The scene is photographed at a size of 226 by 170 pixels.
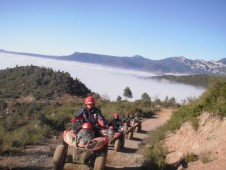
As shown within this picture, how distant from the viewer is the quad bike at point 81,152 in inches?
314

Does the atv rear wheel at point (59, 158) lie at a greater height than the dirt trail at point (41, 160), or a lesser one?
greater

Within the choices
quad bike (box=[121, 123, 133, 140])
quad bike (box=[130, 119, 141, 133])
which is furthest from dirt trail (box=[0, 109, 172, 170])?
quad bike (box=[130, 119, 141, 133])

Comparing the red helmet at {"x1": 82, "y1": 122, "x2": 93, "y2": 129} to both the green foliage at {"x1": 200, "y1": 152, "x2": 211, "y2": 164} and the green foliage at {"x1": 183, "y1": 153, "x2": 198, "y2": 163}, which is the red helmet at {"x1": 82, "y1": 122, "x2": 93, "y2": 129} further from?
the green foliage at {"x1": 200, "y1": 152, "x2": 211, "y2": 164}

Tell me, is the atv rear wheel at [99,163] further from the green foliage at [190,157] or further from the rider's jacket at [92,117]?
the green foliage at [190,157]

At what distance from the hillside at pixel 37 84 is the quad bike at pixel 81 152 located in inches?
2461

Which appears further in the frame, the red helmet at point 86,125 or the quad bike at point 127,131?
the quad bike at point 127,131

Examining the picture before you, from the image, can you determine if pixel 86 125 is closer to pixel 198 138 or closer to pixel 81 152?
pixel 81 152

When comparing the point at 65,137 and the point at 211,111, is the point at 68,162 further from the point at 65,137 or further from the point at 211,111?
the point at 211,111

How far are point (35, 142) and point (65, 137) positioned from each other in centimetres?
523

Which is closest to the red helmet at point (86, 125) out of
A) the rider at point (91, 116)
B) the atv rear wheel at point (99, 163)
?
the rider at point (91, 116)

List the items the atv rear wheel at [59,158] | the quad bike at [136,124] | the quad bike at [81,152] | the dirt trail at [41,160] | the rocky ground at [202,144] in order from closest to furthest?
the quad bike at [81,152] → the atv rear wheel at [59,158] → the dirt trail at [41,160] → the rocky ground at [202,144] → the quad bike at [136,124]

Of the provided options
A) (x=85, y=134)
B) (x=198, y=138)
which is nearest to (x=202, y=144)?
(x=198, y=138)

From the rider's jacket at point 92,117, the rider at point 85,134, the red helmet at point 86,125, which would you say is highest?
the rider's jacket at point 92,117

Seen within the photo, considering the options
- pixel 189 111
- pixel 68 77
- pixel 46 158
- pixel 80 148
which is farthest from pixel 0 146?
pixel 68 77
